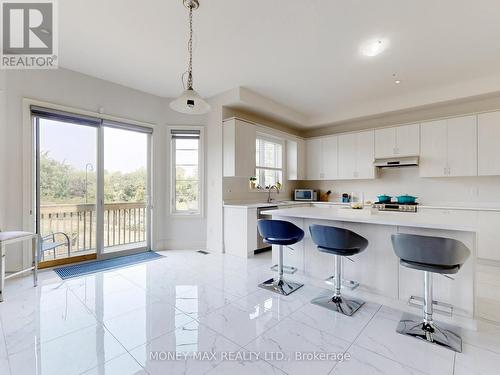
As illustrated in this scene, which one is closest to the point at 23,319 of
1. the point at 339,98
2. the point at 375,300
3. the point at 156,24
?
the point at 156,24

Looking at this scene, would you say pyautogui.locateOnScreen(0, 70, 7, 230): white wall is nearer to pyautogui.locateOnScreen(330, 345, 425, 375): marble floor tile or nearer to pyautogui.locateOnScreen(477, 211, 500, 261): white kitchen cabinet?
pyautogui.locateOnScreen(330, 345, 425, 375): marble floor tile

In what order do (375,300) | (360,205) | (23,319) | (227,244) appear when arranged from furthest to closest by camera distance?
1. (227,244)
2. (360,205)
3. (375,300)
4. (23,319)

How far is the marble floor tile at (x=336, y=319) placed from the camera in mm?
2113

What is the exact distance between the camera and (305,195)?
19.7ft

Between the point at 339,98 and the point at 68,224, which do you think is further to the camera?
the point at 339,98

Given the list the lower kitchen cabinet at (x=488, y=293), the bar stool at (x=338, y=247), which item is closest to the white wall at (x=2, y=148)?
the bar stool at (x=338, y=247)

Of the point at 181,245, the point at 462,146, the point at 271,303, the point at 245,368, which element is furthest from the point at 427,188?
the point at 181,245

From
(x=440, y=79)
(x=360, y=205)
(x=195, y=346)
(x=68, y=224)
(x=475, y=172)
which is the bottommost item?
(x=195, y=346)

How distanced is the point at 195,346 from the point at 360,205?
2.46 meters

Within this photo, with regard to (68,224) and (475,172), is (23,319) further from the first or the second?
(475,172)

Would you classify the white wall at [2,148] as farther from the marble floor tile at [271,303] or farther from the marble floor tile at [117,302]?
the marble floor tile at [271,303]

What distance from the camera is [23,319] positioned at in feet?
7.48

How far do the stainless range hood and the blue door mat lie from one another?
4.84 meters

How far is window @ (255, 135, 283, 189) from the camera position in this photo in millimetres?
5602
